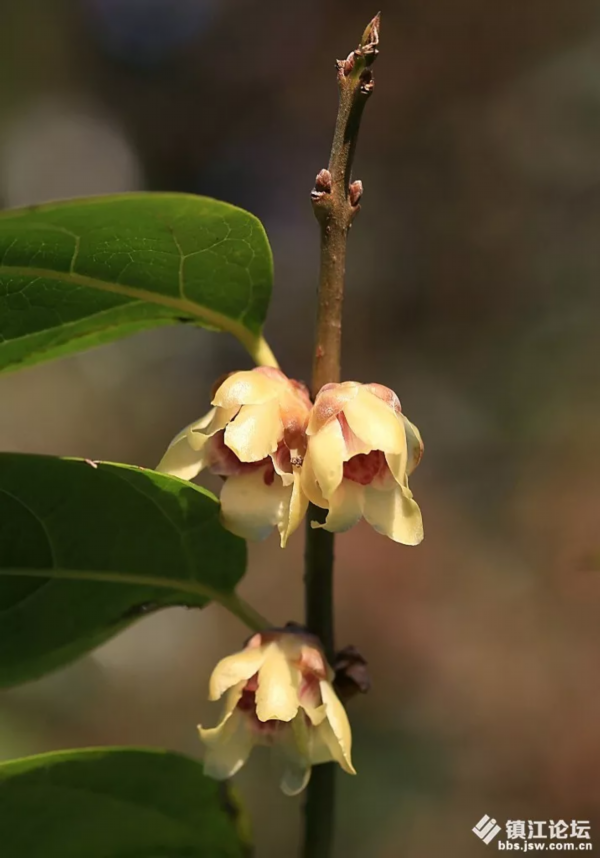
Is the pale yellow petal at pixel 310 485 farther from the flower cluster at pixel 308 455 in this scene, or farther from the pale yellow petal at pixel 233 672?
the pale yellow petal at pixel 233 672

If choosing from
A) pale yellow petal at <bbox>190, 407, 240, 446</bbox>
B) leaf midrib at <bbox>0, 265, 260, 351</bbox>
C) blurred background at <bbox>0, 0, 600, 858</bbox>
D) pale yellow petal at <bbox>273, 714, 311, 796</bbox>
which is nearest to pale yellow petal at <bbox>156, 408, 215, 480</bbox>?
pale yellow petal at <bbox>190, 407, 240, 446</bbox>

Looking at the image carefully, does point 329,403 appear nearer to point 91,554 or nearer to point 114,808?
point 91,554

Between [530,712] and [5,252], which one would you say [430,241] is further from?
[5,252]

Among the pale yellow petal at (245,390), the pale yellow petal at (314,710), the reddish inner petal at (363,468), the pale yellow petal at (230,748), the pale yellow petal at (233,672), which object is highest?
the pale yellow petal at (245,390)

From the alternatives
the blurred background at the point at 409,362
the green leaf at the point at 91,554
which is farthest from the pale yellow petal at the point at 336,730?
the blurred background at the point at 409,362

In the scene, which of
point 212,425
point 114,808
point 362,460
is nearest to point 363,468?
point 362,460

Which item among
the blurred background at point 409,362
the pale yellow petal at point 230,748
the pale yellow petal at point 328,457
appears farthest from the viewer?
the blurred background at point 409,362

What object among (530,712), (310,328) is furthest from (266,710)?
(310,328)
